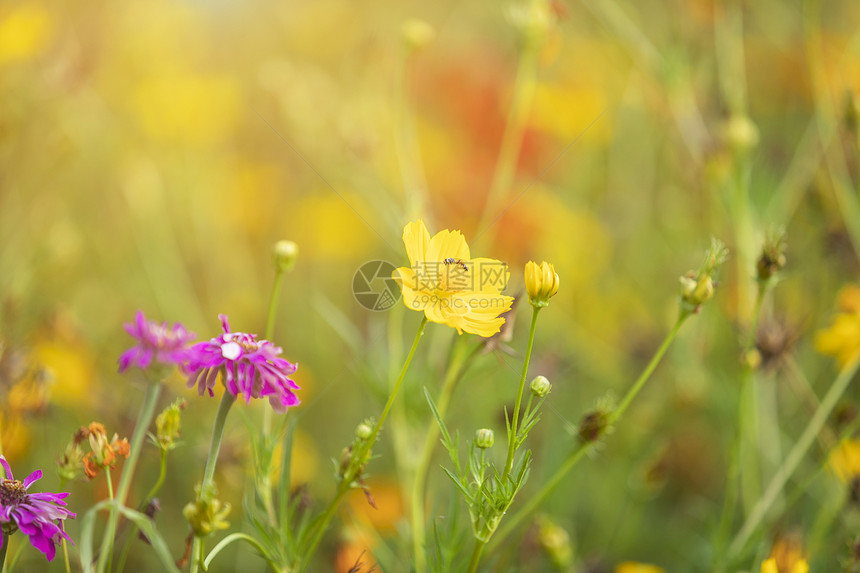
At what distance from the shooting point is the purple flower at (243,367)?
45 centimetres

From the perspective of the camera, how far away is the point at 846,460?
85cm

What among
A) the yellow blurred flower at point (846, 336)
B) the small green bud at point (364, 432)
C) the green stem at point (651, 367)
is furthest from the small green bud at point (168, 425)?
the yellow blurred flower at point (846, 336)

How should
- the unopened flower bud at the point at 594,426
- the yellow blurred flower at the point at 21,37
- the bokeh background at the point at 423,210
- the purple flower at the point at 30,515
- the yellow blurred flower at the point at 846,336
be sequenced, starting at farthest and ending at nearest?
the yellow blurred flower at the point at 21,37 < the bokeh background at the point at 423,210 < the yellow blurred flower at the point at 846,336 < the unopened flower bud at the point at 594,426 < the purple flower at the point at 30,515

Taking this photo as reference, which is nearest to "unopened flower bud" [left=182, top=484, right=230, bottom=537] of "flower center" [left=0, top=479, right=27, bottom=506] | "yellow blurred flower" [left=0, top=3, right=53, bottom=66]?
"flower center" [left=0, top=479, right=27, bottom=506]

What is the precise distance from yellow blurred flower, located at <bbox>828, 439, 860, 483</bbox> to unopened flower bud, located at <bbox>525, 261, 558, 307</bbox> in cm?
56

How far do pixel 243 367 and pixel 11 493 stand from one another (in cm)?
18

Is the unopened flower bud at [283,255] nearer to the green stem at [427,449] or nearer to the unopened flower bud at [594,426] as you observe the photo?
the green stem at [427,449]

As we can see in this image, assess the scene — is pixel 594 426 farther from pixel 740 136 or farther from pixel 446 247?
pixel 740 136

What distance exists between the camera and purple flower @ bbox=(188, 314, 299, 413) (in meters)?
0.45

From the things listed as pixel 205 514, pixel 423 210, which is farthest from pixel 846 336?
pixel 205 514

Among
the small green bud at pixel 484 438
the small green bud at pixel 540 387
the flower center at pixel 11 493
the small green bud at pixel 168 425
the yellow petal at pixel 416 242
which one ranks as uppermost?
the yellow petal at pixel 416 242

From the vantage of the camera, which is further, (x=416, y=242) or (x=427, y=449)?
(x=427, y=449)

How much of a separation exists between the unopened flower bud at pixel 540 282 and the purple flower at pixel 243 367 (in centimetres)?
18

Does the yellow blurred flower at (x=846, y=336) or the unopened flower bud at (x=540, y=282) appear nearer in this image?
the unopened flower bud at (x=540, y=282)
